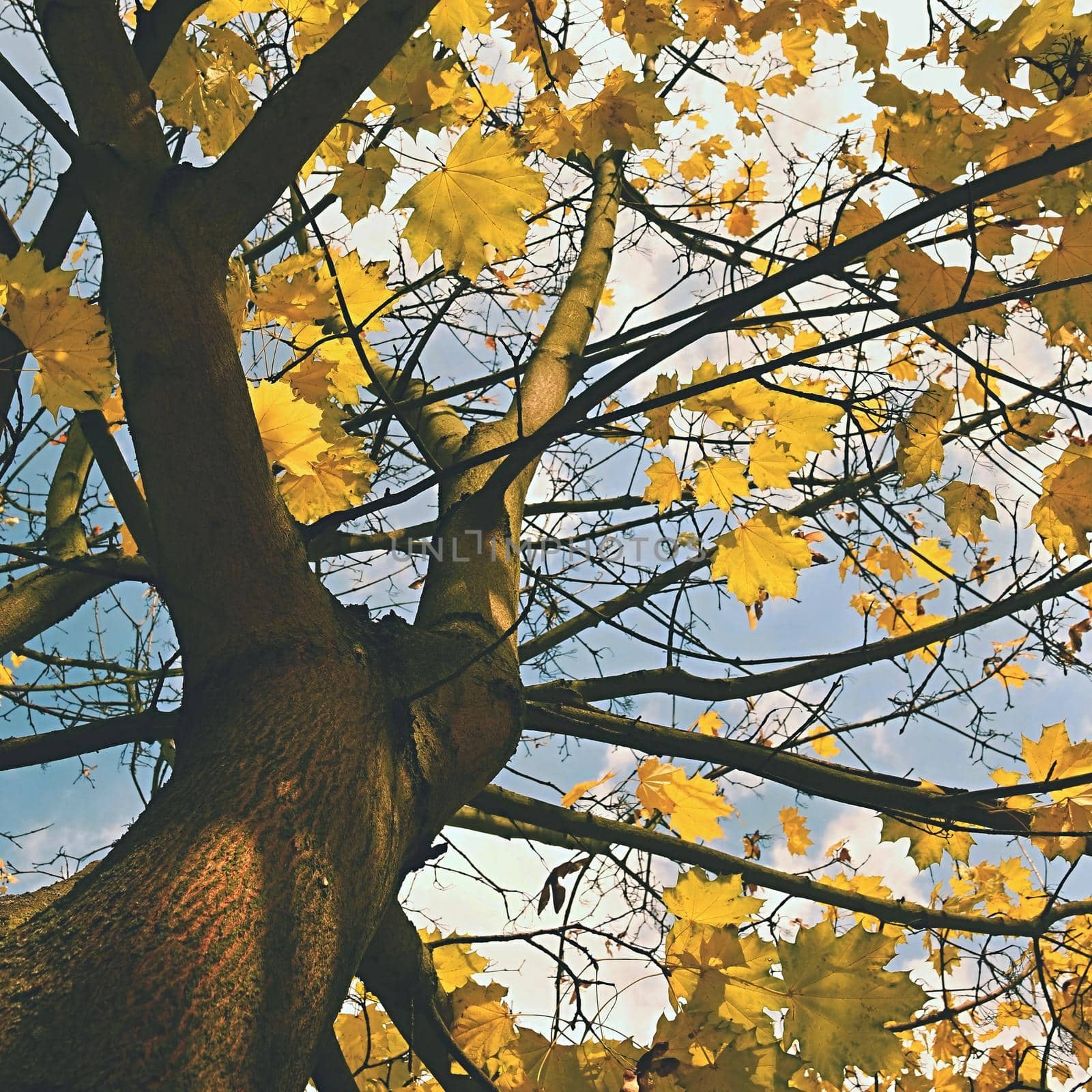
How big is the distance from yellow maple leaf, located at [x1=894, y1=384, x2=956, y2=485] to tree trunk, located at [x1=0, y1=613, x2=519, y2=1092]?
1.18 m

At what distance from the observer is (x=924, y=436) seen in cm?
182

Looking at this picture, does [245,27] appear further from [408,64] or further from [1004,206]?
[1004,206]

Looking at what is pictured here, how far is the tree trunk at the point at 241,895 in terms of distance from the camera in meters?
0.69

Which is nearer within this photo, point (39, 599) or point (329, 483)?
point (329, 483)

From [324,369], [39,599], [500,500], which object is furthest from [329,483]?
Result: [39,599]

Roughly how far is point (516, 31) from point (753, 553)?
1406 mm

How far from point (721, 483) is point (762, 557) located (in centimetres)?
20

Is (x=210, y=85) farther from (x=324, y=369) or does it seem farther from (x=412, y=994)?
(x=412, y=994)

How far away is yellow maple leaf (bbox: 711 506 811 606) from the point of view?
1.93 metres

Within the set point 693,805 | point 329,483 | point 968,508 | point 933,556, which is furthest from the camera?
point 933,556

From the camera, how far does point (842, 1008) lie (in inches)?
59.7

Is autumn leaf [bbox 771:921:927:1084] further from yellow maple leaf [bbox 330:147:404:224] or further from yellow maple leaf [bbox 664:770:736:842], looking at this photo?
yellow maple leaf [bbox 330:147:404:224]

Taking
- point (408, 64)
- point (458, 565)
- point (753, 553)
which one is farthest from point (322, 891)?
point (408, 64)

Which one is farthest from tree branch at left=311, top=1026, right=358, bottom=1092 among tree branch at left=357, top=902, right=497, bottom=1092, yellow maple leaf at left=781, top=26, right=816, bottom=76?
yellow maple leaf at left=781, top=26, right=816, bottom=76
